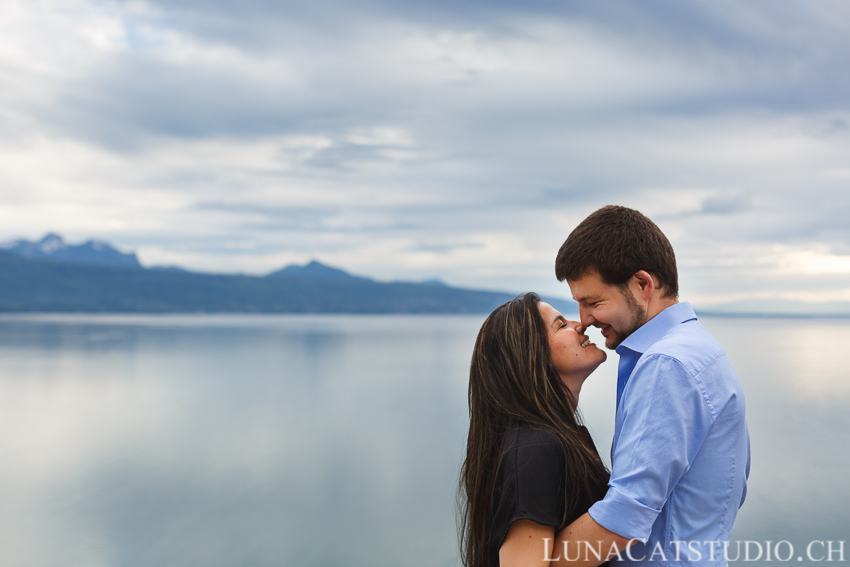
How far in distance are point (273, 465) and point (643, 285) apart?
18.3 meters

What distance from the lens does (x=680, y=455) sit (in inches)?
76.2

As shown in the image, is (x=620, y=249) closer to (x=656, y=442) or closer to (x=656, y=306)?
(x=656, y=306)

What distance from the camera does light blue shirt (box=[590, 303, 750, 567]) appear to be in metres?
1.95

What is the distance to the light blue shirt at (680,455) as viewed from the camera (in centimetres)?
195

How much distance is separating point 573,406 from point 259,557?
470 inches

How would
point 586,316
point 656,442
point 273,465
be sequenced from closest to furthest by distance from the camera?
point 656,442 → point 586,316 → point 273,465

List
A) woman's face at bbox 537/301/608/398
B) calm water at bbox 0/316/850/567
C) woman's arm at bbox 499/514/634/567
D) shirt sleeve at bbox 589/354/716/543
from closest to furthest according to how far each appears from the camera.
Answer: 1. shirt sleeve at bbox 589/354/716/543
2. woman's arm at bbox 499/514/634/567
3. woman's face at bbox 537/301/608/398
4. calm water at bbox 0/316/850/567

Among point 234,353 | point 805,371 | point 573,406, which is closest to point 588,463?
point 573,406

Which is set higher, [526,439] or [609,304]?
[609,304]

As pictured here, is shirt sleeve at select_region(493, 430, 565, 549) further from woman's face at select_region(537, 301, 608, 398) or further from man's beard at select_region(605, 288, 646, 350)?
man's beard at select_region(605, 288, 646, 350)

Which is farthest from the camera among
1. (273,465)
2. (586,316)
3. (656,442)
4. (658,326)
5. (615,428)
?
(273,465)

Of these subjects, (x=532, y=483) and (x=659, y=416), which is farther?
(x=532, y=483)

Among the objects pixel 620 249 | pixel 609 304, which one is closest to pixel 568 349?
pixel 609 304

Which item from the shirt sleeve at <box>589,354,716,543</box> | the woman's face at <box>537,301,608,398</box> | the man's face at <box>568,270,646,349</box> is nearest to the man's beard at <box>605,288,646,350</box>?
the man's face at <box>568,270,646,349</box>
